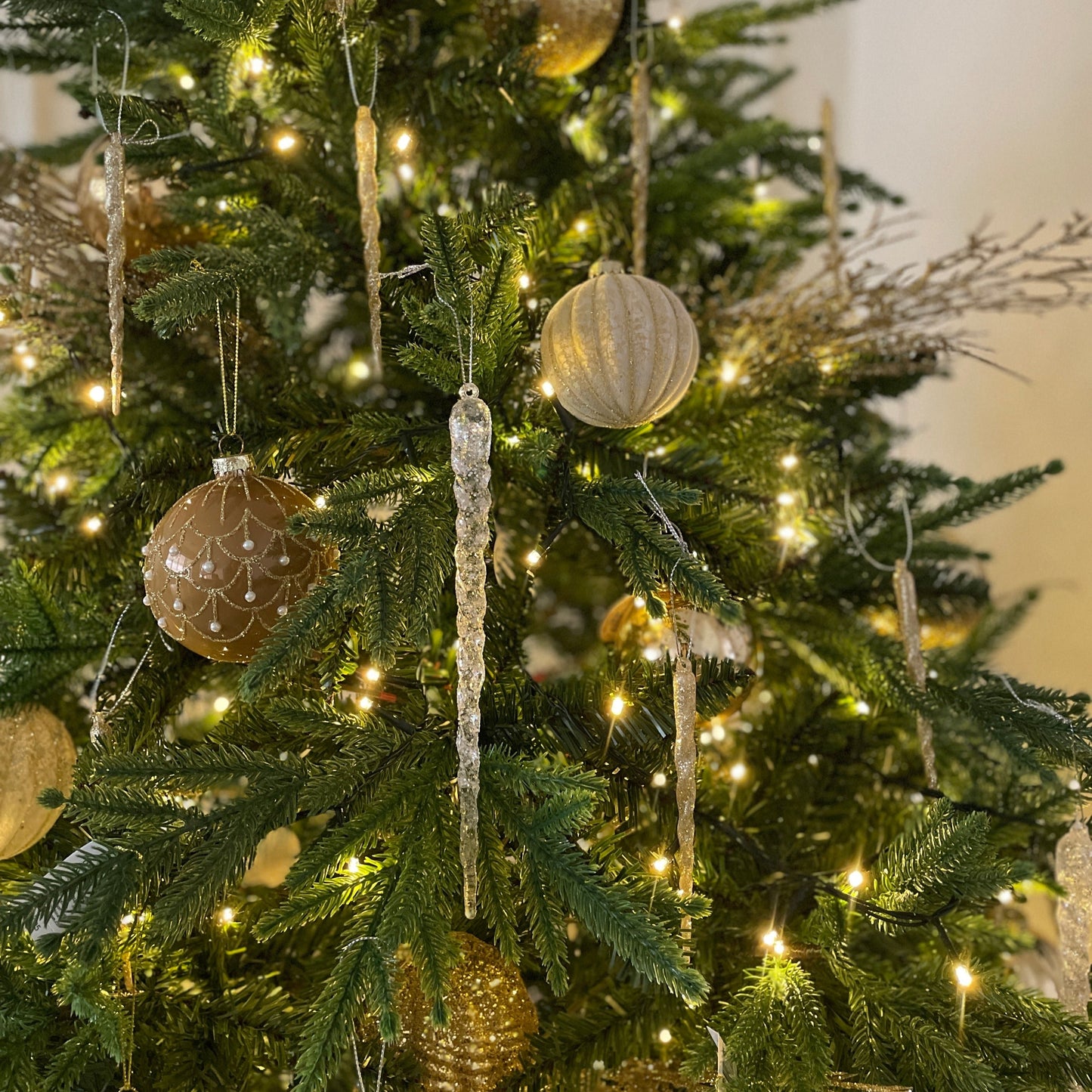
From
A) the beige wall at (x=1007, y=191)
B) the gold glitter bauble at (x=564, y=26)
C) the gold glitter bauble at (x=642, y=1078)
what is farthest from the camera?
the beige wall at (x=1007, y=191)

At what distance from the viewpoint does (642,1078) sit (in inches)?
19.8

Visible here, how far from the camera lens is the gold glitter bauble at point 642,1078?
499 mm

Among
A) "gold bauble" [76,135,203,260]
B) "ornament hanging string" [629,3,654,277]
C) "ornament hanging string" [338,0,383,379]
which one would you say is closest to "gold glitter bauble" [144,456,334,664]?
"ornament hanging string" [338,0,383,379]

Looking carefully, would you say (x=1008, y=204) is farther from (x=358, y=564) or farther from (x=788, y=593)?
(x=358, y=564)

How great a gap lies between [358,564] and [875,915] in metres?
0.33

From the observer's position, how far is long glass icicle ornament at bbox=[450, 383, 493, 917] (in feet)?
1.30

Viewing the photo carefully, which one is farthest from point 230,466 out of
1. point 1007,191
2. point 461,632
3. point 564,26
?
point 1007,191

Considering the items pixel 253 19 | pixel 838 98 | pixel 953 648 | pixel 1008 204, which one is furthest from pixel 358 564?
pixel 838 98

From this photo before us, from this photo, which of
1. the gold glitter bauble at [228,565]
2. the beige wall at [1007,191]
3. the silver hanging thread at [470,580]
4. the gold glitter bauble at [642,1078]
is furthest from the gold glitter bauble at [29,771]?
the beige wall at [1007,191]

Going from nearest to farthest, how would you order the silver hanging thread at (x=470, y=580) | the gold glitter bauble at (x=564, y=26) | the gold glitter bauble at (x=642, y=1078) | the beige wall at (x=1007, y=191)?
the silver hanging thread at (x=470, y=580) → the gold glitter bauble at (x=642, y=1078) → the gold glitter bauble at (x=564, y=26) → the beige wall at (x=1007, y=191)

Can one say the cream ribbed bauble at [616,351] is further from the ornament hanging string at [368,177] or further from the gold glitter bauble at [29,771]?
the gold glitter bauble at [29,771]

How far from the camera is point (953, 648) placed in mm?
901

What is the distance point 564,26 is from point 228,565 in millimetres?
449

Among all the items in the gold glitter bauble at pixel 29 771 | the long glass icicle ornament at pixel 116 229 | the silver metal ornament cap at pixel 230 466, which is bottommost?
the gold glitter bauble at pixel 29 771
